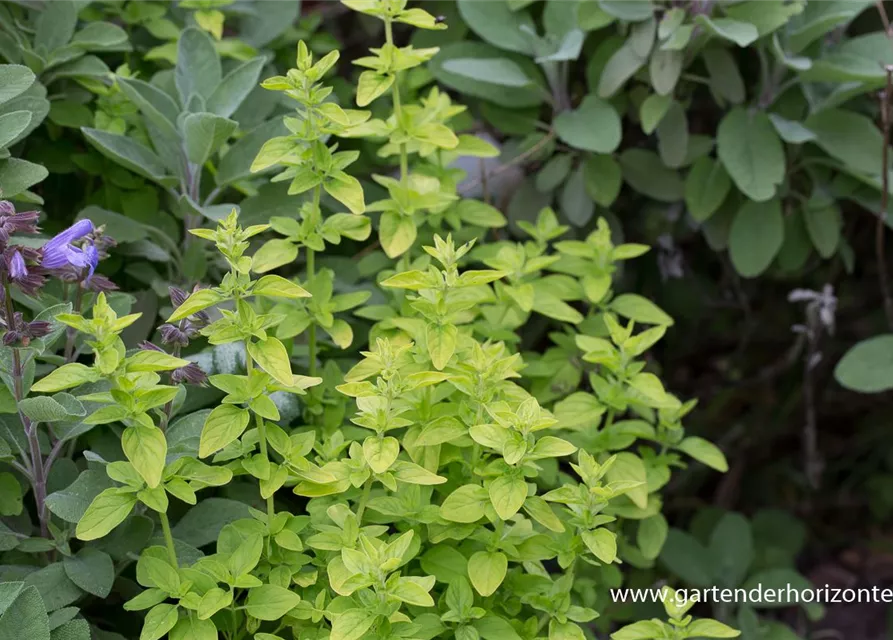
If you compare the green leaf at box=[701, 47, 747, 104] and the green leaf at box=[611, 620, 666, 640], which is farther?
the green leaf at box=[701, 47, 747, 104]

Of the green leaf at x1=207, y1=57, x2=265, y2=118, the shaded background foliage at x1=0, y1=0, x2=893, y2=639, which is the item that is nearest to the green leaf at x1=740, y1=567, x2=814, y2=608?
the shaded background foliage at x1=0, y1=0, x2=893, y2=639

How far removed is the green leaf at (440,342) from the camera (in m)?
1.14

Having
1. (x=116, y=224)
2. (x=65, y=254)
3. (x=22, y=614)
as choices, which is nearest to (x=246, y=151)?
(x=116, y=224)

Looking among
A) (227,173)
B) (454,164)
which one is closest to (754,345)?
(454,164)

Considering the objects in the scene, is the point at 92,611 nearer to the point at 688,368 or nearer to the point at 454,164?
the point at 454,164

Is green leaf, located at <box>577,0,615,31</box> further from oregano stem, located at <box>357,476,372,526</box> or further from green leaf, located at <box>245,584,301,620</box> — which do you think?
green leaf, located at <box>245,584,301,620</box>

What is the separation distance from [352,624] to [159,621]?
0.73ft

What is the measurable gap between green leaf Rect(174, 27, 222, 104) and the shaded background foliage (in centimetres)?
5

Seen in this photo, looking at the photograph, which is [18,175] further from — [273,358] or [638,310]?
[638,310]

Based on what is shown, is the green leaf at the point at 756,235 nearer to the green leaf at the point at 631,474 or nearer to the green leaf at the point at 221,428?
the green leaf at the point at 631,474

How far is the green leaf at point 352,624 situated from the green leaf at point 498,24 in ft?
3.64

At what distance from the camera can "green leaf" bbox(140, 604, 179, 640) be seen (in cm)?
103

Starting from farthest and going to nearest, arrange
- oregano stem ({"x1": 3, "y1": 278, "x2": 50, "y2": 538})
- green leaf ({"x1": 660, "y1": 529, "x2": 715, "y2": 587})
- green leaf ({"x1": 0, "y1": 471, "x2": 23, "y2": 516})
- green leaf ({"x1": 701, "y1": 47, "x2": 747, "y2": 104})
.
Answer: green leaf ({"x1": 660, "y1": 529, "x2": 715, "y2": 587})
green leaf ({"x1": 701, "y1": 47, "x2": 747, "y2": 104})
green leaf ({"x1": 0, "y1": 471, "x2": 23, "y2": 516})
oregano stem ({"x1": 3, "y1": 278, "x2": 50, "y2": 538})

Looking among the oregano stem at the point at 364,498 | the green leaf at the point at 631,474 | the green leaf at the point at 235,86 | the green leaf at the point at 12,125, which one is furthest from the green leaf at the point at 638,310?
the green leaf at the point at 12,125
